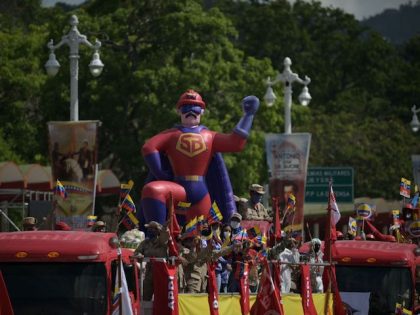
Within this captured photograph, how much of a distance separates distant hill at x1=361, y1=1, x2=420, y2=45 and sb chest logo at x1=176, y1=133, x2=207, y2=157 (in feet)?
377

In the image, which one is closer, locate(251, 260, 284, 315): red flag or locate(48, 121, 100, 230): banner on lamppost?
locate(251, 260, 284, 315): red flag

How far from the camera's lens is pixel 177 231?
1773 centimetres

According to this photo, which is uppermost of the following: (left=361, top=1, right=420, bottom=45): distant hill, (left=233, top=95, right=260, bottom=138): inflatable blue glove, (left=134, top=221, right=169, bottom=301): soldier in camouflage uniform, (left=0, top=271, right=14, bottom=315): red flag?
(left=361, top=1, right=420, bottom=45): distant hill

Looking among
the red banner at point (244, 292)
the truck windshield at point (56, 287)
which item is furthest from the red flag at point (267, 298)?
the truck windshield at point (56, 287)

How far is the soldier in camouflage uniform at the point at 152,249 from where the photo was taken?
17062 mm

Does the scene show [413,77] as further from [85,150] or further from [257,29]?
[85,150]

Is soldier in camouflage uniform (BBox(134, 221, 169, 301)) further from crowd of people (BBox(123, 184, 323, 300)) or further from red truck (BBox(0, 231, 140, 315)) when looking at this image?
red truck (BBox(0, 231, 140, 315))

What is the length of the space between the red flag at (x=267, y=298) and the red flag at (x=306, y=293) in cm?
87

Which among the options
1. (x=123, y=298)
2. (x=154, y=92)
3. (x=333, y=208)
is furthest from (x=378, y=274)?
(x=154, y=92)

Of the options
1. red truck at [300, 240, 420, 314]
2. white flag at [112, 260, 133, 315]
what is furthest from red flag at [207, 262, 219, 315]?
red truck at [300, 240, 420, 314]

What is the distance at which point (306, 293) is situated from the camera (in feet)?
60.5

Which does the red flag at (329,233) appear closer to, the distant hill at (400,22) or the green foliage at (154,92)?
the green foliage at (154,92)

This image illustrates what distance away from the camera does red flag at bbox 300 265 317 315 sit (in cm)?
1842

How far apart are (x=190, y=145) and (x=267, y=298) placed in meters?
5.15
